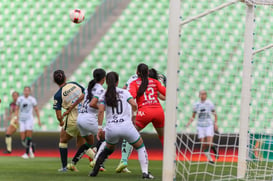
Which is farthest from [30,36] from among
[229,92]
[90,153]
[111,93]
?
[111,93]

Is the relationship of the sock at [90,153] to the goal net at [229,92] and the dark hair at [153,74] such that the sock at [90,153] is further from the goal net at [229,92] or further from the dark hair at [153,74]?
the dark hair at [153,74]

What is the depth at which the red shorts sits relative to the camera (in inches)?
416

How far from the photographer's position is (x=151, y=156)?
18.5 m

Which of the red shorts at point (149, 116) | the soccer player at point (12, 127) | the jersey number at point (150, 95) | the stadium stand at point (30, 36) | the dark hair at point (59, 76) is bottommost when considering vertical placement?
the soccer player at point (12, 127)

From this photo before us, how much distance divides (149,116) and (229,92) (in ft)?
31.0

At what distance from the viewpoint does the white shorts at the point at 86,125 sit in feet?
34.6

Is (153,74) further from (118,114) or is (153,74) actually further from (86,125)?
(118,114)

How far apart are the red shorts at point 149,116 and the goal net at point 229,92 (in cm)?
38

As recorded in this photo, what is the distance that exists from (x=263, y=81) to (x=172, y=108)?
5971mm

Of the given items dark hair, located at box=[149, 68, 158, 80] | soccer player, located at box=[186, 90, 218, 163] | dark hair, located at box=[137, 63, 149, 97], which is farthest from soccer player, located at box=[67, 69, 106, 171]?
soccer player, located at box=[186, 90, 218, 163]

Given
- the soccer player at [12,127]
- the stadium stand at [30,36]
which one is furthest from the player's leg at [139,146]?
the stadium stand at [30,36]

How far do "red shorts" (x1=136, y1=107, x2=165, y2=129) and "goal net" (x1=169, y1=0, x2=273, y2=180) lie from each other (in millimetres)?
385

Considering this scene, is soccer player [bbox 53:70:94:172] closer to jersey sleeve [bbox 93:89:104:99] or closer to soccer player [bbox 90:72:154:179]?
jersey sleeve [bbox 93:89:104:99]

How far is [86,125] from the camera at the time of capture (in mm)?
10523
